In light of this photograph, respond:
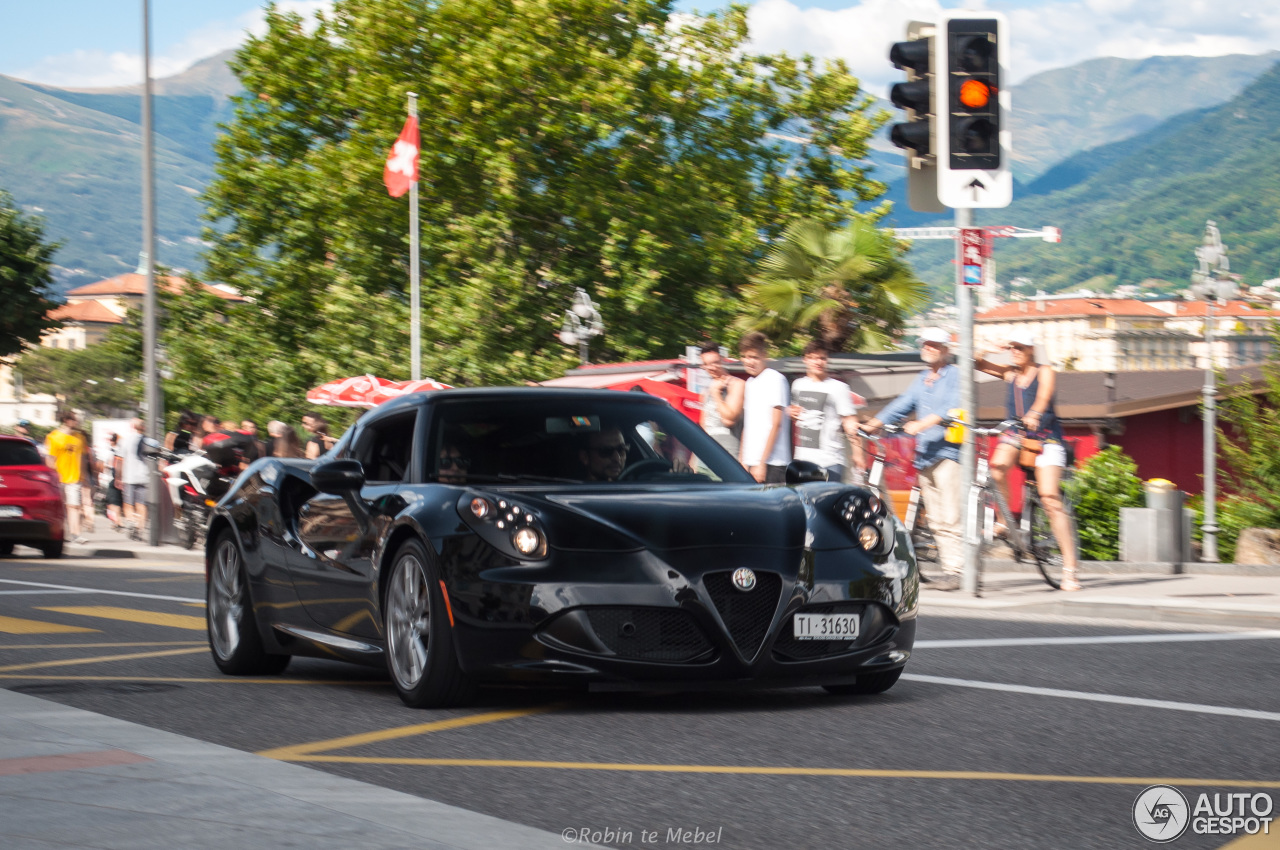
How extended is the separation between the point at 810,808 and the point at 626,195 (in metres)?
34.0

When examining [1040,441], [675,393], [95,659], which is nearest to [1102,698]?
[95,659]

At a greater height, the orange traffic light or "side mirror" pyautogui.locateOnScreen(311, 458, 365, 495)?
the orange traffic light

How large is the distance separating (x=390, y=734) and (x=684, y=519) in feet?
4.49

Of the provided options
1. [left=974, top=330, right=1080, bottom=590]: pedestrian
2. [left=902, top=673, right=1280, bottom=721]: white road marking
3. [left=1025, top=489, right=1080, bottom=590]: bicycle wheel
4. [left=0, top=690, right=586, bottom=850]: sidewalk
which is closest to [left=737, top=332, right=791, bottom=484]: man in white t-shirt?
[left=974, top=330, right=1080, bottom=590]: pedestrian

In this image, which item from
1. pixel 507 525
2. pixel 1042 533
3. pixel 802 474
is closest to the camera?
pixel 507 525

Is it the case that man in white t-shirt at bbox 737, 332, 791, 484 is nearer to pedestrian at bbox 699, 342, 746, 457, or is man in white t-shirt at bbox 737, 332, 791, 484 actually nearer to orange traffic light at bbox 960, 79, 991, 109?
pedestrian at bbox 699, 342, 746, 457

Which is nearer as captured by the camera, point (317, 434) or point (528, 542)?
point (528, 542)

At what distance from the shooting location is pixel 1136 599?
36.2 ft

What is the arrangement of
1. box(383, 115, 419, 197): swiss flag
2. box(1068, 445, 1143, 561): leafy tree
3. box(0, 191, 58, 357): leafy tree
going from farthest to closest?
box(0, 191, 58, 357): leafy tree → box(383, 115, 419, 197): swiss flag → box(1068, 445, 1143, 561): leafy tree

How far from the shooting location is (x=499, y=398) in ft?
24.7

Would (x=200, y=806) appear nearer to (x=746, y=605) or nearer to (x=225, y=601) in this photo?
(x=746, y=605)

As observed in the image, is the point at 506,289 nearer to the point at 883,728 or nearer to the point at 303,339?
the point at 303,339

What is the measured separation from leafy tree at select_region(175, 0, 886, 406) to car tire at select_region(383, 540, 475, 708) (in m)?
28.5

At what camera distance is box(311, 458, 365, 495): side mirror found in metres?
7.07
